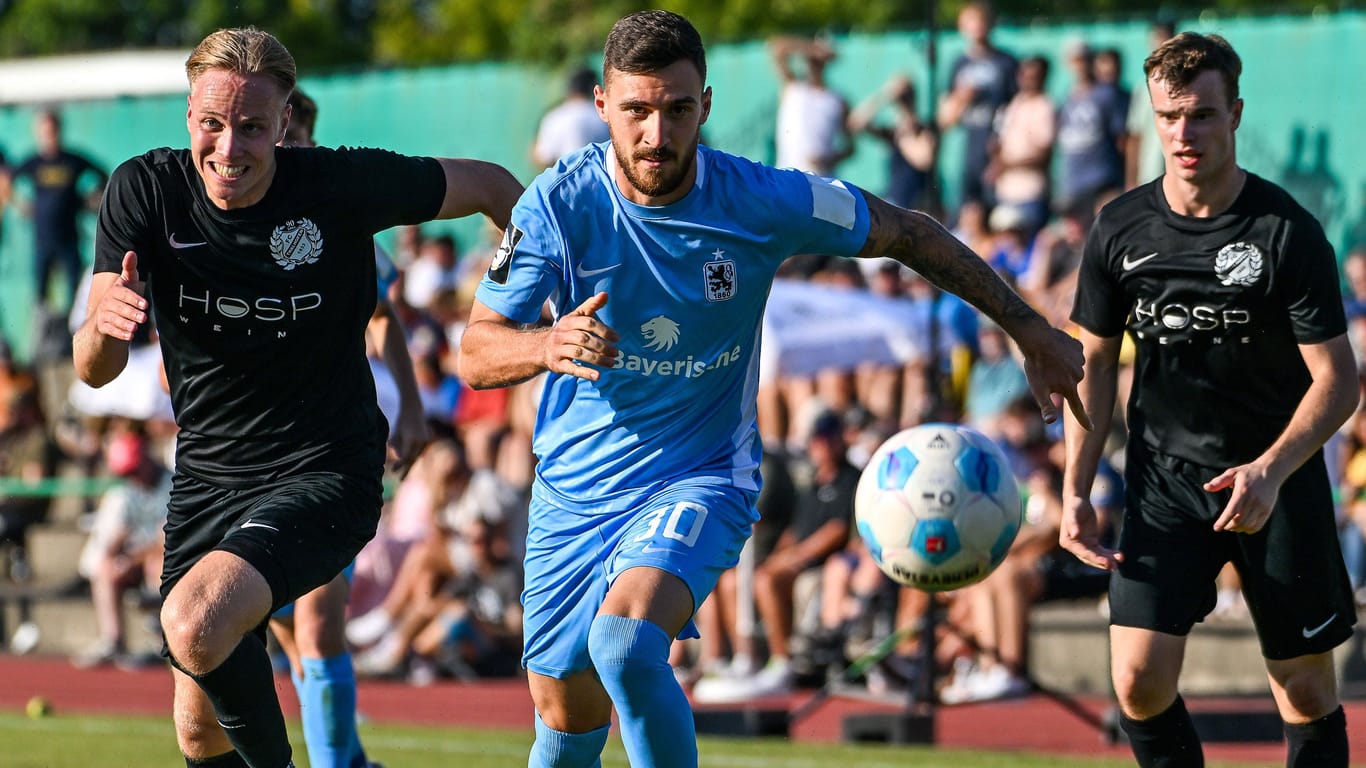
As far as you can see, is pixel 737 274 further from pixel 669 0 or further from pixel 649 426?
pixel 669 0

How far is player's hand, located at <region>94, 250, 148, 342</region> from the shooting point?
5.41 m

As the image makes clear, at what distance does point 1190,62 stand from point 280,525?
3304 mm

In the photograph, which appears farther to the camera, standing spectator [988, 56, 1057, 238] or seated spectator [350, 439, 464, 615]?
standing spectator [988, 56, 1057, 238]

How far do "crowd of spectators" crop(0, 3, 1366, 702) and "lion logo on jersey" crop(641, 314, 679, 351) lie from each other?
470 cm

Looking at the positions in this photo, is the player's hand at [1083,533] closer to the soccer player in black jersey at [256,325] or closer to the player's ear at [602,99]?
the player's ear at [602,99]

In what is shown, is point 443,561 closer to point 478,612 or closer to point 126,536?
point 478,612

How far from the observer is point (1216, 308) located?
634cm

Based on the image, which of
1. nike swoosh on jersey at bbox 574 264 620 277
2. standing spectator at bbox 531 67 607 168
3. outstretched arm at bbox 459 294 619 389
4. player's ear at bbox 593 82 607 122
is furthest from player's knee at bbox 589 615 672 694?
standing spectator at bbox 531 67 607 168

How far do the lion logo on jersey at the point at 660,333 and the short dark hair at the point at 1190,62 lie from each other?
191 centimetres

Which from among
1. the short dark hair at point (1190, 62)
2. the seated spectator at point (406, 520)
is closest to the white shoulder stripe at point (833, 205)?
the short dark hair at point (1190, 62)

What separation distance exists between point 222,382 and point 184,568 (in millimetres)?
613

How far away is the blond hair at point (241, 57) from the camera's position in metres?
5.89

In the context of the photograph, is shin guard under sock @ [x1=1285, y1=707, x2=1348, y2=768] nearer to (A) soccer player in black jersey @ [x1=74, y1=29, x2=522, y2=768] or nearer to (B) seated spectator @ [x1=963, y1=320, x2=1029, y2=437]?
(A) soccer player in black jersey @ [x1=74, y1=29, x2=522, y2=768]

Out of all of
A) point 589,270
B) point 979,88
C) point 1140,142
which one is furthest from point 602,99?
point 979,88
